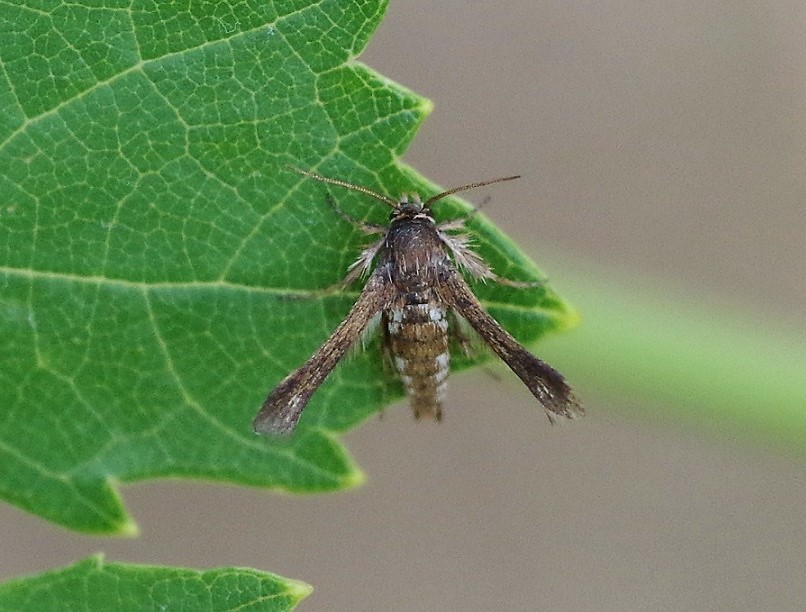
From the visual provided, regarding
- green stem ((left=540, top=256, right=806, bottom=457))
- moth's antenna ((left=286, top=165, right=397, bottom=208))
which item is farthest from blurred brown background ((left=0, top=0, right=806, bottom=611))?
moth's antenna ((left=286, top=165, right=397, bottom=208))

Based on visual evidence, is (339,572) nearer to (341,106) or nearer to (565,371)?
(565,371)

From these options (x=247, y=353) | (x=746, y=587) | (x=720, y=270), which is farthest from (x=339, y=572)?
(x=247, y=353)

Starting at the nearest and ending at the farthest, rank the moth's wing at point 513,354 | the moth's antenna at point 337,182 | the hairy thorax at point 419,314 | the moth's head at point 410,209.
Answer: the moth's antenna at point 337,182 → the moth's head at point 410,209 → the moth's wing at point 513,354 → the hairy thorax at point 419,314

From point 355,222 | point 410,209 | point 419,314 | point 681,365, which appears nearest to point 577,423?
point 681,365

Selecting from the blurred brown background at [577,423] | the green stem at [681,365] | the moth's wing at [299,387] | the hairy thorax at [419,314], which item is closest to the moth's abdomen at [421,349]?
the hairy thorax at [419,314]

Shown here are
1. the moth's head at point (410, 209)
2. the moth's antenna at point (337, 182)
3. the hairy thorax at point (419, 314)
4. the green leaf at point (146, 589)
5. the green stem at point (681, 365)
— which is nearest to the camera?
the green leaf at point (146, 589)

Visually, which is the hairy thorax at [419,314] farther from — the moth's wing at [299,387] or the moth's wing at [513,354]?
the moth's wing at [299,387]

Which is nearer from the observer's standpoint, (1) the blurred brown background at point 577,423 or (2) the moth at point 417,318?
(2) the moth at point 417,318
